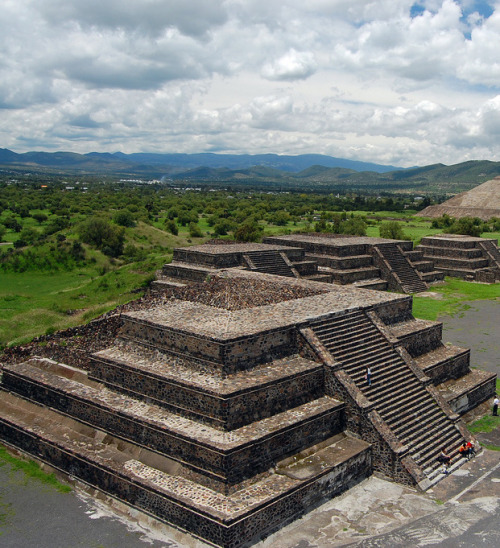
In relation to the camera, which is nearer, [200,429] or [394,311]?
[200,429]

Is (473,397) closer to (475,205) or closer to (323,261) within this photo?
(323,261)

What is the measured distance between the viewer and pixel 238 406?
32.0ft

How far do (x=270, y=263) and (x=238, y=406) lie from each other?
1444 centimetres

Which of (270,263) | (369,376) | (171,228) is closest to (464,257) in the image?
(270,263)

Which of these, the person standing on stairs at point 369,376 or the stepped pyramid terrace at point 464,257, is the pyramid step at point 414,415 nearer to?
the person standing on stairs at point 369,376

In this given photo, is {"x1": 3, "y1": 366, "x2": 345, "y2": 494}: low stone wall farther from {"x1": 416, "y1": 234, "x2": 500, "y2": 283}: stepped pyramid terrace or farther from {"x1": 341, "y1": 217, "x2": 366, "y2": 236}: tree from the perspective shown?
{"x1": 341, "y1": 217, "x2": 366, "y2": 236}: tree

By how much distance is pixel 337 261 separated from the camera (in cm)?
2723

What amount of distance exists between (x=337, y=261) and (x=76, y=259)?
1843 centimetres

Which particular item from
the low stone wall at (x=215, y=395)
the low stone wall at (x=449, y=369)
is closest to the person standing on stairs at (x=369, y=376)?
the low stone wall at (x=215, y=395)

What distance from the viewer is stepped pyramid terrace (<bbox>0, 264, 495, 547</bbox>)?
916 cm

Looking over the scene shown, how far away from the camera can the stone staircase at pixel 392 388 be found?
11117 millimetres

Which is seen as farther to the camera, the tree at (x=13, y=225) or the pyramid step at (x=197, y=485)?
the tree at (x=13, y=225)

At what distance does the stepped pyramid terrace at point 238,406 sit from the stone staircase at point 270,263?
28.8ft

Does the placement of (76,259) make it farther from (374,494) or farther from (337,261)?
(374,494)
